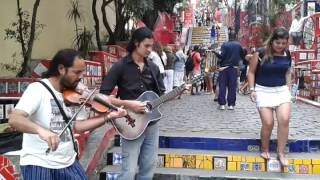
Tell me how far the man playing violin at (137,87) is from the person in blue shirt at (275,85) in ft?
5.31

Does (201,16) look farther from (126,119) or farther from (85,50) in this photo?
(126,119)

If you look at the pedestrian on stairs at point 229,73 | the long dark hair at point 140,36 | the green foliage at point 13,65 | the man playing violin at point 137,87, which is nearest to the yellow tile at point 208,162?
the man playing violin at point 137,87

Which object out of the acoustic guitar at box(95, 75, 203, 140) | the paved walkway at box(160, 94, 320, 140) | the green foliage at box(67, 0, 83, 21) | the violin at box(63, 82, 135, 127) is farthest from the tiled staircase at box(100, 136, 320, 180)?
the green foliage at box(67, 0, 83, 21)

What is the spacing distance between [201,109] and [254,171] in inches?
198

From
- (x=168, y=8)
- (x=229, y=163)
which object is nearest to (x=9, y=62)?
(x=229, y=163)

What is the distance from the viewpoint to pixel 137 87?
434 centimetres

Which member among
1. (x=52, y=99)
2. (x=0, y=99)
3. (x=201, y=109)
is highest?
(x=52, y=99)

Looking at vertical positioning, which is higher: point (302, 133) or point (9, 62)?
point (9, 62)

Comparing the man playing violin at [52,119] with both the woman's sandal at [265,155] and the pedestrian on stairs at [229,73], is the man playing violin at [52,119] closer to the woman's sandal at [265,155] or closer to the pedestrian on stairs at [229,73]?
the woman's sandal at [265,155]

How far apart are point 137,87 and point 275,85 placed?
74.5 inches

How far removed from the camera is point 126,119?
4.14 m

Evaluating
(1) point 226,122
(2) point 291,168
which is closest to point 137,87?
(2) point 291,168

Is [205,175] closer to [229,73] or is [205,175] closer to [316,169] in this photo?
[316,169]

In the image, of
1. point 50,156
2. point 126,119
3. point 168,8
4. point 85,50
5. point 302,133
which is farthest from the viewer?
point 168,8
